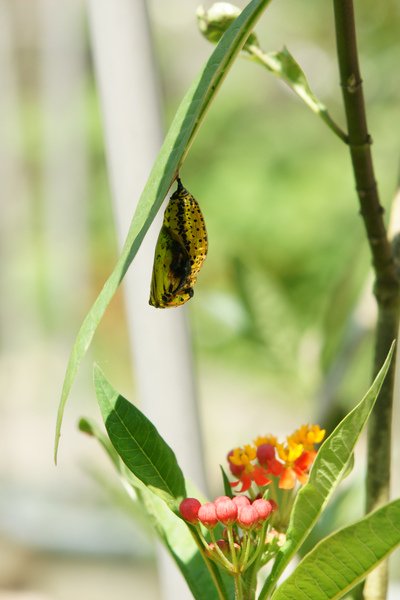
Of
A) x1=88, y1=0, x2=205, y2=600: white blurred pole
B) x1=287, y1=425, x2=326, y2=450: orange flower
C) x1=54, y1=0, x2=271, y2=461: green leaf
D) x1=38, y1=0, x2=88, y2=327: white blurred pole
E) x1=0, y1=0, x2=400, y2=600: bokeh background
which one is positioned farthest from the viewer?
x1=38, y1=0, x2=88, y2=327: white blurred pole

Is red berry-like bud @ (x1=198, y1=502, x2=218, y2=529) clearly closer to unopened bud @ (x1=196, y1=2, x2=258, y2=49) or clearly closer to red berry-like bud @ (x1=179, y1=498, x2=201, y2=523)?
red berry-like bud @ (x1=179, y1=498, x2=201, y2=523)

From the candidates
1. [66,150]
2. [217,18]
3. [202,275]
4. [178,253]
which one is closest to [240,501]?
[178,253]

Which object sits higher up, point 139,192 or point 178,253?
point 139,192

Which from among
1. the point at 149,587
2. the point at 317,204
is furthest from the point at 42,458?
the point at 317,204

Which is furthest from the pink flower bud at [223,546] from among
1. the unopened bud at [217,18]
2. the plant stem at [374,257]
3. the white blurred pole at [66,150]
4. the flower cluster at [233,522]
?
the white blurred pole at [66,150]

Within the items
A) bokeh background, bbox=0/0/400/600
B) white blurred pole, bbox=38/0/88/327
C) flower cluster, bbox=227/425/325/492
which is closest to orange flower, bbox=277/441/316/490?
flower cluster, bbox=227/425/325/492

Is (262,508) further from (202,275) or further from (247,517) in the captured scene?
(202,275)
